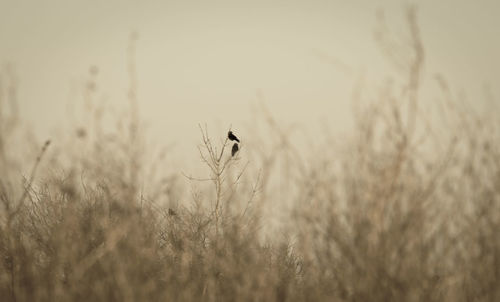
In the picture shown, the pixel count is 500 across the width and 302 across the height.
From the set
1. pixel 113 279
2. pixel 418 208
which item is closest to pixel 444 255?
pixel 418 208

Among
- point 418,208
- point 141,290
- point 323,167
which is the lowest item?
point 141,290

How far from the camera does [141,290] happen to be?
3994 mm

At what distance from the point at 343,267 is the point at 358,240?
1.45 feet

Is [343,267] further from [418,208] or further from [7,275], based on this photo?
[7,275]

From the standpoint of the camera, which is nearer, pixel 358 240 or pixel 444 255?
pixel 358 240

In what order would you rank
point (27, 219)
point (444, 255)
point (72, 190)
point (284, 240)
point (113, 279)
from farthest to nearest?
point (27, 219) < point (284, 240) < point (113, 279) < point (444, 255) < point (72, 190)

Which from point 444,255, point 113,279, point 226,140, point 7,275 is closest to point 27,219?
point 7,275

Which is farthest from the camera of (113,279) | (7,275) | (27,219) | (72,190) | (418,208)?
(27,219)

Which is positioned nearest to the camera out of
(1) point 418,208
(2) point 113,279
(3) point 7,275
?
(1) point 418,208

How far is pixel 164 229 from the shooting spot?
9.27m

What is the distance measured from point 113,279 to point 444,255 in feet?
11.4

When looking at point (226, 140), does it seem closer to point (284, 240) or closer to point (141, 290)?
point (284, 240)

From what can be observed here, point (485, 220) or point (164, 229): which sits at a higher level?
point (164, 229)

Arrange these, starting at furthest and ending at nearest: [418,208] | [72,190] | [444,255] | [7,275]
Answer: [7,275]
[444,255]
[418,208]
[72,190]
